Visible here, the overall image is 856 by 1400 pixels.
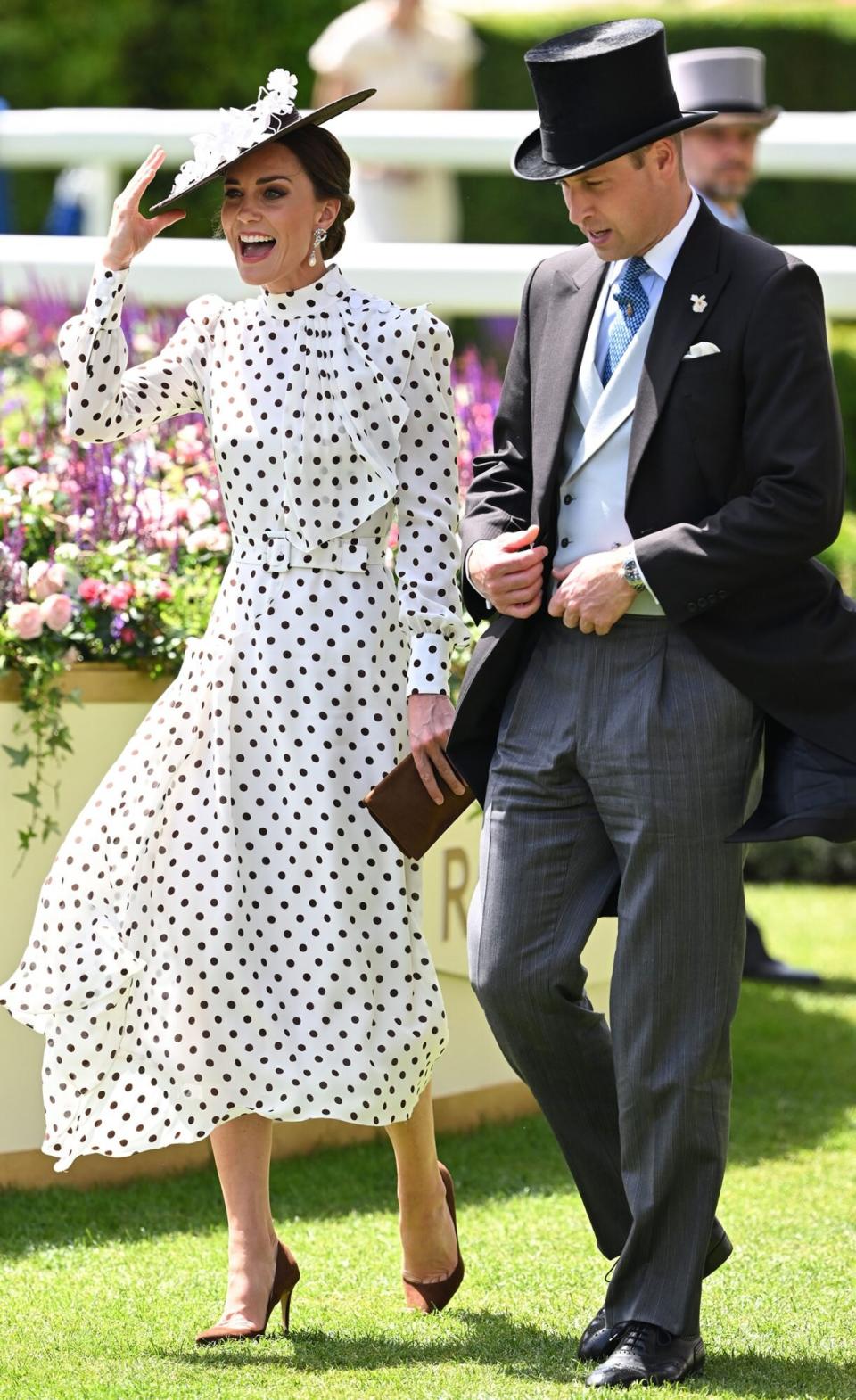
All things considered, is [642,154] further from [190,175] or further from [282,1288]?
[282,1288]

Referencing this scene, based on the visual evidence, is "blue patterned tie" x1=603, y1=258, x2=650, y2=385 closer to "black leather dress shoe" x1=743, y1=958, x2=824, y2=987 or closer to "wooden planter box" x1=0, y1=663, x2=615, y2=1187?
"wooden planter box" x1=0, y1=663, x2=615, y2=1187

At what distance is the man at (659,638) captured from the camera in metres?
3.41

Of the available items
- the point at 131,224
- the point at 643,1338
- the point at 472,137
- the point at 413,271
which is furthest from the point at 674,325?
the point at 472,137

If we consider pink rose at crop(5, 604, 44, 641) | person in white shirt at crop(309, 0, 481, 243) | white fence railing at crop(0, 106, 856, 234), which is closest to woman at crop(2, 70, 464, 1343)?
pink rose at crop(5, 604, 44, 641)

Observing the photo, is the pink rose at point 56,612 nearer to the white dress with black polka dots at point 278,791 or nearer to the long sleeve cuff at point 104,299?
the white dress with black polka dots at point 278,791

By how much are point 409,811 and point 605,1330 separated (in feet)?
2.88

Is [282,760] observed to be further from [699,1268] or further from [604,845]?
[699,1268]

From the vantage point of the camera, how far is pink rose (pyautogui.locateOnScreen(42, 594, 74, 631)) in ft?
15.4

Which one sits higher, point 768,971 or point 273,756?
point 273,756

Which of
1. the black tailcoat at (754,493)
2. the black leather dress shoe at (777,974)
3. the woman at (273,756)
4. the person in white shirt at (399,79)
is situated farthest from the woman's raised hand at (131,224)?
the person in white shirt at (399,79)

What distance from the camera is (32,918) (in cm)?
482

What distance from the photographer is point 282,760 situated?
3867 mm

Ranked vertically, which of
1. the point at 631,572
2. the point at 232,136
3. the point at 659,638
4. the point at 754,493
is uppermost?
the point at 232,136

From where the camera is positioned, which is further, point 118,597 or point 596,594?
point 118,597
